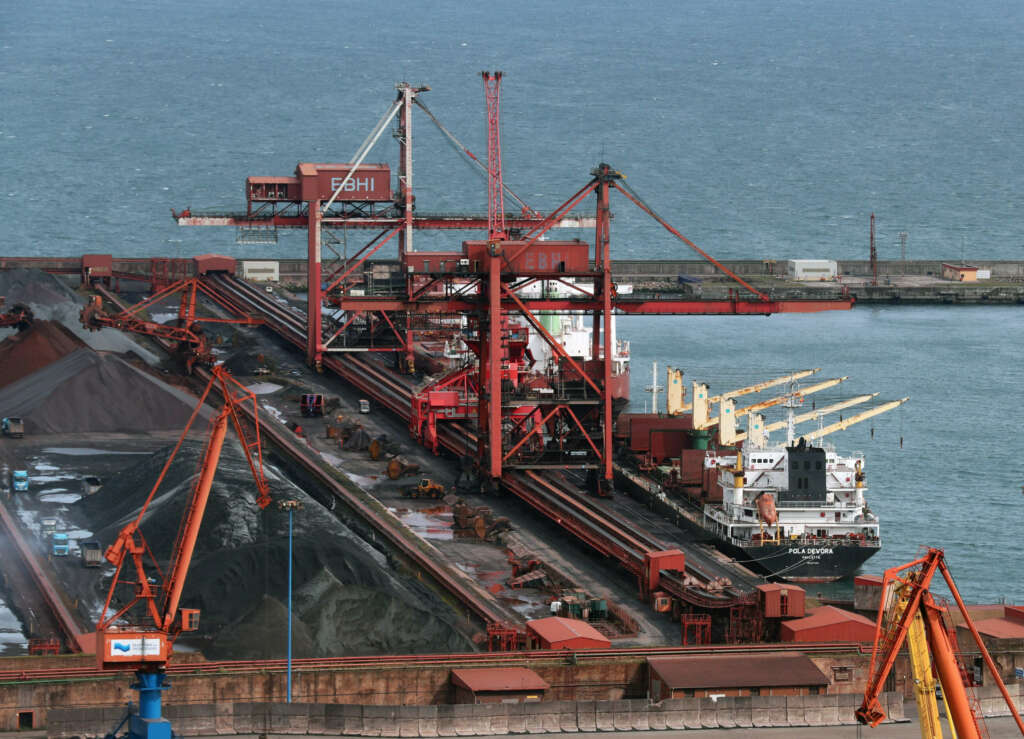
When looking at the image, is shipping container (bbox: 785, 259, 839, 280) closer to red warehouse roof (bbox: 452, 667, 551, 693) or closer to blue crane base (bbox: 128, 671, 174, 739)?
red warehouse roof (bbox: 452, 667, 551, 693)

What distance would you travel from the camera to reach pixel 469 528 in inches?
2953

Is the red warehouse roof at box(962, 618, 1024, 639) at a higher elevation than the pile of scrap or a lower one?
lower

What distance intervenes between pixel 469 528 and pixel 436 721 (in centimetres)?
2403

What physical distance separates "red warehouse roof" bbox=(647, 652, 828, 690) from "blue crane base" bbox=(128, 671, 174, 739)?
14772 millimetres

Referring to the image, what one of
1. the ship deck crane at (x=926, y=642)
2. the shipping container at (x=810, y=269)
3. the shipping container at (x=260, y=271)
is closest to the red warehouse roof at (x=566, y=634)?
the ship deck crane at (x=926, y=642)

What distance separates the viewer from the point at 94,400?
299 feet

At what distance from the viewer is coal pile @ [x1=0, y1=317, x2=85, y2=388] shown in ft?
321

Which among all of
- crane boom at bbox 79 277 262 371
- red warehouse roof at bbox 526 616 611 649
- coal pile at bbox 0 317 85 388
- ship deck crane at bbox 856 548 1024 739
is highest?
crane boom at bbox 79 277 262 371

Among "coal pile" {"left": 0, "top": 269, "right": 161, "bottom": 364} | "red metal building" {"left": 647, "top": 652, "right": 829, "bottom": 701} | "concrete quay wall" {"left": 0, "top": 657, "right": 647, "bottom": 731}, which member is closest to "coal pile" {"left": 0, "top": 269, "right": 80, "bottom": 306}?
"coal pile" {"left": 0, "top": 269, "right": 161, "bottom": 364}

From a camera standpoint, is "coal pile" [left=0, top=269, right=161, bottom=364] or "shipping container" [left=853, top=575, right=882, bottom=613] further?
"coal pile" [left=0, top=269, right=161, bottom=364]

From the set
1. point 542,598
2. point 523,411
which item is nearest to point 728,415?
point 523,411

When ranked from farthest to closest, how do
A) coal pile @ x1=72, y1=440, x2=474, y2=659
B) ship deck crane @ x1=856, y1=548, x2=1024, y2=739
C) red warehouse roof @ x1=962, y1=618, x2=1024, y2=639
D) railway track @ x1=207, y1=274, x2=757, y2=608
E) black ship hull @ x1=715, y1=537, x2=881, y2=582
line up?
black ship hull @ x1=715, y1=537, x2=881, y2=582
railway track @ x1=207, y1=274, x2=757, y2=608
red warehouse roof @ x1=962, y1=618, x2=1024, y2=639
coal pile @ x1=72, y1=440, x2=474, y2=659
ship deck crane @ x1=856, y1=548, x2=1024, y2=739

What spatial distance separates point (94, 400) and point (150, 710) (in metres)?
46.5

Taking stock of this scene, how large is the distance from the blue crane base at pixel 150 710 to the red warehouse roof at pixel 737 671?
48.5 ft
